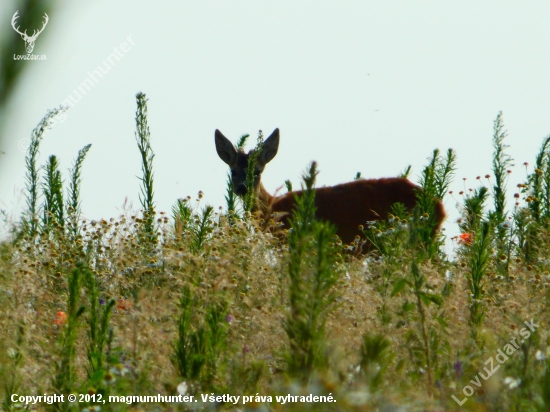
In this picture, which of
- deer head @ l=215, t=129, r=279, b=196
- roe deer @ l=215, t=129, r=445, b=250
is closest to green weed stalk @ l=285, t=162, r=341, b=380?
roe deer @ l=215, t=129, r=445, b=250

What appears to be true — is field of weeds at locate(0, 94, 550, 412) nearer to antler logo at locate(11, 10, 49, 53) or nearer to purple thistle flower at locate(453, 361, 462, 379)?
purple thistle flower at locate(453, 361, 462, 379)

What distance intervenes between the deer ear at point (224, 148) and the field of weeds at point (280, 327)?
575 centimetres

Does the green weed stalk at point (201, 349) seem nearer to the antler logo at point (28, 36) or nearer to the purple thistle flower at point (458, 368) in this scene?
the purple thistle flower at point (458, 368)

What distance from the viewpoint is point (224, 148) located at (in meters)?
12.5

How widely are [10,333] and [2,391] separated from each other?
0.71 metres

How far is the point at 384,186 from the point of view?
11062 mm

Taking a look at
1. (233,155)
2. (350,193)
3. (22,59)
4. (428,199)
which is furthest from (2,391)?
(233,155)

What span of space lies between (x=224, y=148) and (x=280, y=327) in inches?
355

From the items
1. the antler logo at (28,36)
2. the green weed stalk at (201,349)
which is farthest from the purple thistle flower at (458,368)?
the antler logo at (28,36)

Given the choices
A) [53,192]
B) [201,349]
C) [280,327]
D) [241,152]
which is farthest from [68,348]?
[241,152]

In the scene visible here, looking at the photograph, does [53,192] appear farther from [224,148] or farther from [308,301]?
[308,301]

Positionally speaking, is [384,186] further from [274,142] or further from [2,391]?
[2,391]

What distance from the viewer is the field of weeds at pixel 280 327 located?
2596 millimetres

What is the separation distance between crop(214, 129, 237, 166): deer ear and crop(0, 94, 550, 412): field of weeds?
5.75 metres
